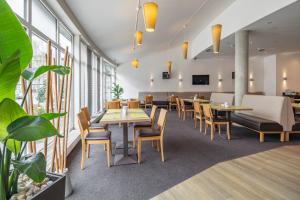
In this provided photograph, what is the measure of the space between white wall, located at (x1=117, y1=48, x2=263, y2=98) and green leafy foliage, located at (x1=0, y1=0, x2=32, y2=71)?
13.0m

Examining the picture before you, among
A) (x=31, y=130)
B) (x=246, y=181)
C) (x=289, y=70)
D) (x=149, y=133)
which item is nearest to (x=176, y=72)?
(x=289, y=70)

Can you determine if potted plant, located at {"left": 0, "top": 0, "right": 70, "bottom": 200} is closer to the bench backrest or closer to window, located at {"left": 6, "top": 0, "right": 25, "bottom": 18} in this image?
window, located at {"left": 6, "top": 0, "right": 25, "bottom": 18}

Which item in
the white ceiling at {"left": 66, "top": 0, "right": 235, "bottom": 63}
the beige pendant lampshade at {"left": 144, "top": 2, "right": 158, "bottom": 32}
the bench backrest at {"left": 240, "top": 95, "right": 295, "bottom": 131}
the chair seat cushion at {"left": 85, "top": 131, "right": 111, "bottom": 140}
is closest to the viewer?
the beige pendant lampshade at {"left": 144, "top": 2, "right": 158, "bottom": 32}

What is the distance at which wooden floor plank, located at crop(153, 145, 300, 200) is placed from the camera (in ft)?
8.16

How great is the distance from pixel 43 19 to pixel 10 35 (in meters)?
3.03

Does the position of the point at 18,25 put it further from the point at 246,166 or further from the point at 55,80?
the point at 246,166

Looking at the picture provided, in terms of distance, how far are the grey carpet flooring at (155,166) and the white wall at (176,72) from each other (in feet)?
28.9

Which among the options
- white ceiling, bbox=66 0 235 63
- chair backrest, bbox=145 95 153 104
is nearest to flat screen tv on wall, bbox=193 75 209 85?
chair backrest, bbox=145 95 153 104

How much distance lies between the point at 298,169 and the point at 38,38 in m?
4.82

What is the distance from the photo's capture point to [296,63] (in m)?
12.3

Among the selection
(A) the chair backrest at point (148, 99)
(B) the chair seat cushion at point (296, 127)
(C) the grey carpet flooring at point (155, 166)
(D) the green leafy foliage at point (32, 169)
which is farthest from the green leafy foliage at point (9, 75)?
(A) the chair backrest at point (148, 99)

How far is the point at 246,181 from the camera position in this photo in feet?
9.37

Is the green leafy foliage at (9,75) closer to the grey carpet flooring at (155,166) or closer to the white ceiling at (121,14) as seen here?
the grey carpet flooring at (155,166)

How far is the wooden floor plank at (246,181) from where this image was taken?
249 cm
